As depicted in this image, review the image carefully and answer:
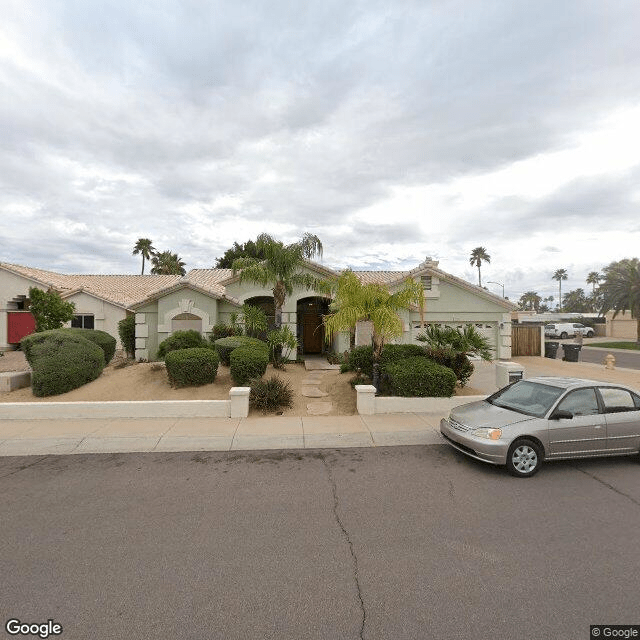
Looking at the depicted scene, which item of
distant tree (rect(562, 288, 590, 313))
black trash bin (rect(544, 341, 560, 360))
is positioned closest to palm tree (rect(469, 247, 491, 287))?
distant tree (rect(562, 288, 590, 313))

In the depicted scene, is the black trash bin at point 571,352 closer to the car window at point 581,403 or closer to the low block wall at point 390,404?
the low block wall at point 390,404

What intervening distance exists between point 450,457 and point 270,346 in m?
8.52

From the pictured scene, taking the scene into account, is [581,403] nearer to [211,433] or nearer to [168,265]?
[211,433]

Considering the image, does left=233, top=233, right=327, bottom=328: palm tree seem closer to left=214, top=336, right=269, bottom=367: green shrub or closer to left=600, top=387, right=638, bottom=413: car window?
left=214, top=336, right=269, bottom=367: green shrub

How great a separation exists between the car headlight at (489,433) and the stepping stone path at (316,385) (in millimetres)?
4199

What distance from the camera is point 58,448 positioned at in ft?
23.5

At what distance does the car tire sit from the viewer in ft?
18.9

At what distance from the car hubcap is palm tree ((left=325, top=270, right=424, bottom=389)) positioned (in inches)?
191

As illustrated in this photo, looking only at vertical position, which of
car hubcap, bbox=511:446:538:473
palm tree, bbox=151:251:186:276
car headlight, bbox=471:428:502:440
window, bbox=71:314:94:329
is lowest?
car hubcap, bbox=511:446:538:473

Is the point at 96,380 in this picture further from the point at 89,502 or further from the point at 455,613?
the point at 455,613

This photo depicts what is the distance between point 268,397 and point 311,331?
9889 mm

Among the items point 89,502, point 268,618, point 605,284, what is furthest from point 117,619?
point 605,284

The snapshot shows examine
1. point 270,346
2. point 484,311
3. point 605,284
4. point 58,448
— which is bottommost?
point 58,448

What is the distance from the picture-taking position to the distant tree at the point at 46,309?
13.8 metres
